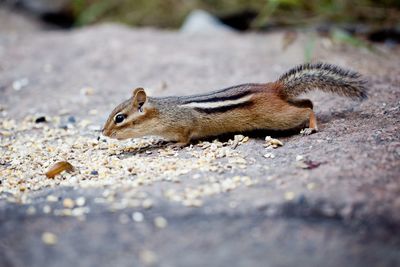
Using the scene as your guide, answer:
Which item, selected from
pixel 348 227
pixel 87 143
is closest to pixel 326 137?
pixel 348 227

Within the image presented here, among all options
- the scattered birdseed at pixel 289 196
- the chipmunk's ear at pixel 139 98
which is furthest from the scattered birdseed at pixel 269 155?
the chipmunk's ear at pixel 139 98

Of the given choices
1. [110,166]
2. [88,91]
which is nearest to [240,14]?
[88,91]

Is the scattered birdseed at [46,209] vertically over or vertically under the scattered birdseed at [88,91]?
over

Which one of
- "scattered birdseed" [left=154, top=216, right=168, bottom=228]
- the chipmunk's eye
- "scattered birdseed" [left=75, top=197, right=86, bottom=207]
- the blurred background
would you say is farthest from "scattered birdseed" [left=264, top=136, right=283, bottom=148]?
the blurred background

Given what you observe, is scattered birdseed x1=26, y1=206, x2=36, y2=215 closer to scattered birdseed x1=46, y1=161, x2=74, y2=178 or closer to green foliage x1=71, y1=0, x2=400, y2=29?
scattered birdseed x1=46, y1=161, x2=74, y2=178

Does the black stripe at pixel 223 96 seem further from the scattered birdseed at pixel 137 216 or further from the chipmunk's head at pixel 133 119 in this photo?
the scattered birdseed at pixel 137 216

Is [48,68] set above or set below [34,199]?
below

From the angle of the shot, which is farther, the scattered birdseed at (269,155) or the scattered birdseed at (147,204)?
the scattered birdseed at (269,155)

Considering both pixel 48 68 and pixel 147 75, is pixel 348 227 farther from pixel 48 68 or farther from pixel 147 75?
pixel 48 68
